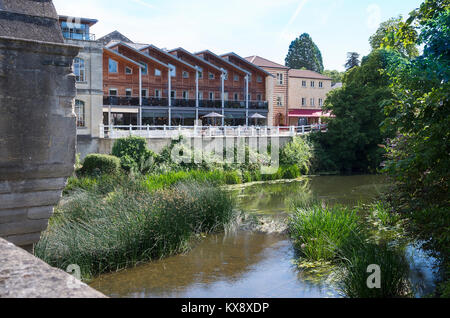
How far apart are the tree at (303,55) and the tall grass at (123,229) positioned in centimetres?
6251

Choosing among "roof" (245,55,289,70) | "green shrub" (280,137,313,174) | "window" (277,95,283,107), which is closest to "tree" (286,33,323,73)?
"roof" (245,55,289,70)

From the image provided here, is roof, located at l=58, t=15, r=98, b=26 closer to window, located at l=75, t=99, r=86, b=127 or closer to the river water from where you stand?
window, located at l=75, t=99, r=86, b=127

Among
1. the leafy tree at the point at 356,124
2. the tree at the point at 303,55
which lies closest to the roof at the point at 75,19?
the leafy tree at the point at 356,124

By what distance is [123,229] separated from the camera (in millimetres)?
8375

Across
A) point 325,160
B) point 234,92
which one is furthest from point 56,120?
point 234,92

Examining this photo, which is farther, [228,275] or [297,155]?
[297,155]

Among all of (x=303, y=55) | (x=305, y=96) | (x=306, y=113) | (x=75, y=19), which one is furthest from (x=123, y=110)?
(x=303, y=55)

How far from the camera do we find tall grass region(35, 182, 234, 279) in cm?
776

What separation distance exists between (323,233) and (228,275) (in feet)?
6.76

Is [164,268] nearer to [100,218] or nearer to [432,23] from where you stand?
[100,218]

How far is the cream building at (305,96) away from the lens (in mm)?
48469

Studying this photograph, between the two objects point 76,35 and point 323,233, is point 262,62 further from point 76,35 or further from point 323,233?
point 323,233

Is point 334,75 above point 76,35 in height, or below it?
above

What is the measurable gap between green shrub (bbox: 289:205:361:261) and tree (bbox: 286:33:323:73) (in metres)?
63.5
